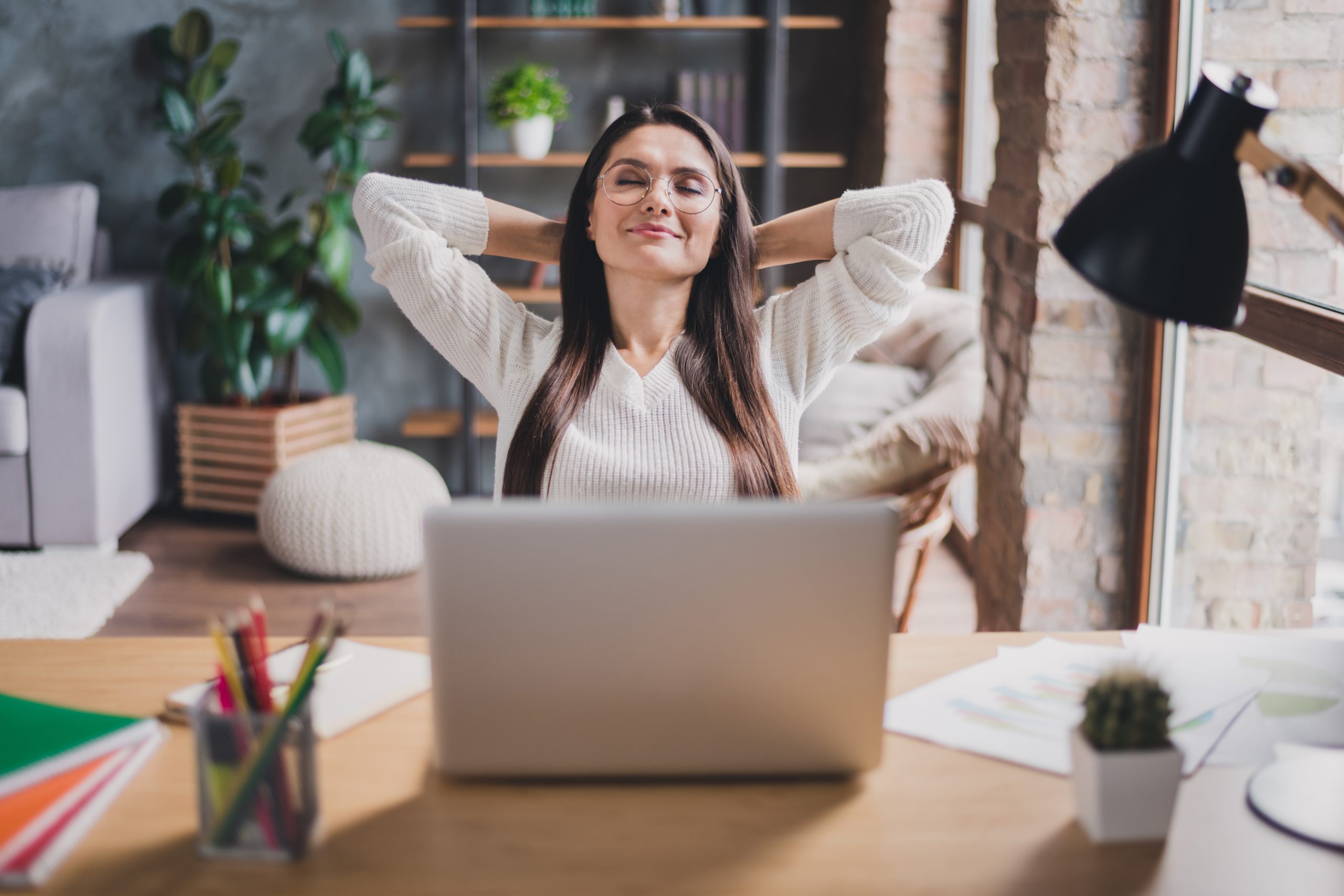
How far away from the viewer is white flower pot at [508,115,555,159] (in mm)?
4133

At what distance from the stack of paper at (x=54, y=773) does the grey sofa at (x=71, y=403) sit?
275 centimetres

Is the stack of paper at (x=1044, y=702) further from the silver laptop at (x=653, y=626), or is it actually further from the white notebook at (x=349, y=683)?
the white notebook at (x=349, y=683)

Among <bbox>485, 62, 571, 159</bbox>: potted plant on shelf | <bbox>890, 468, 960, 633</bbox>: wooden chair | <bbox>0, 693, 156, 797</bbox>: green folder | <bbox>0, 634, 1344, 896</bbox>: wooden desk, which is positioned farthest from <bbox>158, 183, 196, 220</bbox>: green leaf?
<bbox>0, 634, 1344, 896</bbox>: wooden desk

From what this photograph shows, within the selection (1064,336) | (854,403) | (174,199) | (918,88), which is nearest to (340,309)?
(174,199)

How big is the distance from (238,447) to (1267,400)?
303cm

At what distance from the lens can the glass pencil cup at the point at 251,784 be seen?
826mm

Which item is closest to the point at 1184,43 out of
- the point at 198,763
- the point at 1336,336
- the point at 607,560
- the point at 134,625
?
the point at 1336,336

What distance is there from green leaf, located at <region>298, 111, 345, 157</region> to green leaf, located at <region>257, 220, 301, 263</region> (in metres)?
0.25

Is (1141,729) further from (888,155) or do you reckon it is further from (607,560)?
(888,155)

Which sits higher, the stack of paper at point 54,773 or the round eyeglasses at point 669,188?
the round eyeglasses at point 669,188

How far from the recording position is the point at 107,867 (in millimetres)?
830

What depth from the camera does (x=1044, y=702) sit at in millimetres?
1104

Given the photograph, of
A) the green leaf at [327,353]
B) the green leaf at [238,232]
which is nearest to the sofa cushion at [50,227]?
the green leaf at [238,232]

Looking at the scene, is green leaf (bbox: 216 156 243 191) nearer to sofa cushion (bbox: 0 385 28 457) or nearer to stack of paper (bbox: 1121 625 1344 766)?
sofa cushion (bbox: 0 385 28 457)
